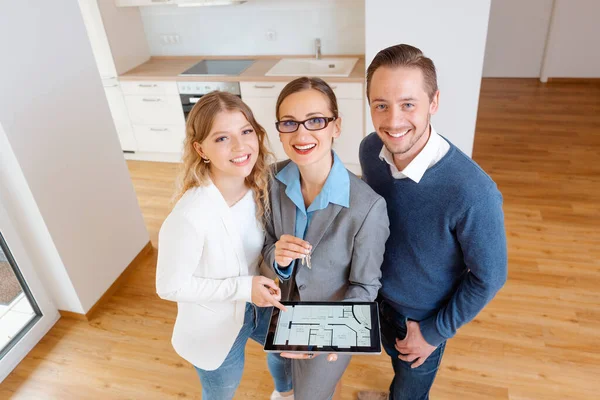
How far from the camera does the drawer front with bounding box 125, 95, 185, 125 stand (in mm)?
4340

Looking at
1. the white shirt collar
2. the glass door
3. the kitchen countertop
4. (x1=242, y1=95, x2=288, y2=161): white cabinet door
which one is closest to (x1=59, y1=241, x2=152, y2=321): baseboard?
the glass door

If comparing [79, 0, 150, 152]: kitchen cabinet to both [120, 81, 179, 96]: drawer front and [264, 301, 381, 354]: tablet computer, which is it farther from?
[264, 301, 381, 354]: tablet computer

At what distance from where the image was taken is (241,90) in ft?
13.3

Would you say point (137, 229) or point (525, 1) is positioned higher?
point (525, 1)

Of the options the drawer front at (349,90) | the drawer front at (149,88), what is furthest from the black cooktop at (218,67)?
the drawer front at (349,90)

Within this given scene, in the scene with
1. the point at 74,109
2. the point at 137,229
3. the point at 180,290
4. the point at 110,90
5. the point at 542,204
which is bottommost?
the point at 542,204

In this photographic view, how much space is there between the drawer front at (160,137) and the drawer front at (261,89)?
815mm

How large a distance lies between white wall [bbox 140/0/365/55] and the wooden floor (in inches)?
Answer: 73.5

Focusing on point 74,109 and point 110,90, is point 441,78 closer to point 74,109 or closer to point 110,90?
point 74,109

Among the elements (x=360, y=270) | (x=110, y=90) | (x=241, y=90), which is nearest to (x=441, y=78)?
(x=241, y=90)

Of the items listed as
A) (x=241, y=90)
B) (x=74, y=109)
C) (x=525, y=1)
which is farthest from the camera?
(x=525, y=1)

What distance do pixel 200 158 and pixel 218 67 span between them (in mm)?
3089

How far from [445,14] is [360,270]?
7.73ft

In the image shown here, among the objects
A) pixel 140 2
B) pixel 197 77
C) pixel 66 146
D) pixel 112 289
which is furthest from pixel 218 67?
pixel 112 289
